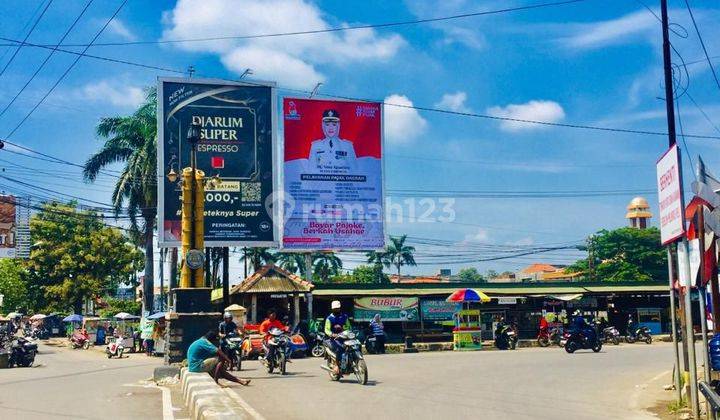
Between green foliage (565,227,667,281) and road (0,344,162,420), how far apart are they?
5767 cm

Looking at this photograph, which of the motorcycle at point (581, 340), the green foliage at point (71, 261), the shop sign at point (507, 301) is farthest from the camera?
the green foliage at point (71, 261)

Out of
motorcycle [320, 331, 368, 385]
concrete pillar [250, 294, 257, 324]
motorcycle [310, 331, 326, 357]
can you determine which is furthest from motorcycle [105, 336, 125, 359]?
motorcycle [320, 331, 368, 385]

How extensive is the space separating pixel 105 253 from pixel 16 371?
35.1m

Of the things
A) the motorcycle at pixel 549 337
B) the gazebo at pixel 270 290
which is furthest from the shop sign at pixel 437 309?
the gazebo at pixel 270 290

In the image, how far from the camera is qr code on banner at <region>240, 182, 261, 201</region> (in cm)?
3002

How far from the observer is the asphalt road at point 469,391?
11055mm

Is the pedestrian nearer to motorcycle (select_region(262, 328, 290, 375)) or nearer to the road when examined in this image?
the road

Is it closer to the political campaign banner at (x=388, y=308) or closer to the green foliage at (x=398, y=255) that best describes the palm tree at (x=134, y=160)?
the political campaign banner at (x=388, y=308)

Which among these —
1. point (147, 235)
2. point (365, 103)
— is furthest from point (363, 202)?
point (147, 235)

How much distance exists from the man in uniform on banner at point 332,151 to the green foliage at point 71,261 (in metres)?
31.0

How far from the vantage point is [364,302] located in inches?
1280

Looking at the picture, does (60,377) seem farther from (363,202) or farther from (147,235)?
(147,235)

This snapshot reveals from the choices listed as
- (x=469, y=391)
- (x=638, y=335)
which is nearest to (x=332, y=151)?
(x=638, y=335)

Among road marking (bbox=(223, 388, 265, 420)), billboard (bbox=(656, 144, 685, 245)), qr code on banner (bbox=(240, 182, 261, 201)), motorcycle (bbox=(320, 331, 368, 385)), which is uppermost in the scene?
qr code on banner (bbox=(240, 182, 261, 201))
